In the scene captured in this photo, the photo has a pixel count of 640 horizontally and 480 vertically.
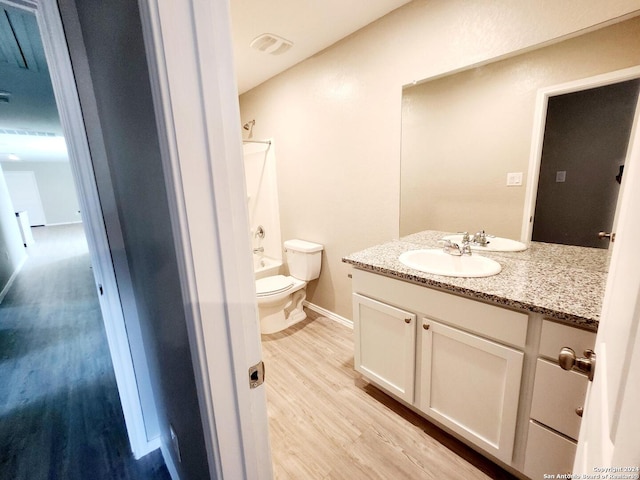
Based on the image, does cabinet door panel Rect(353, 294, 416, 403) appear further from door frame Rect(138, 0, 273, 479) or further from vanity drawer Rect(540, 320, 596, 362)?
door frame Rect(138, 0, 273, 479)

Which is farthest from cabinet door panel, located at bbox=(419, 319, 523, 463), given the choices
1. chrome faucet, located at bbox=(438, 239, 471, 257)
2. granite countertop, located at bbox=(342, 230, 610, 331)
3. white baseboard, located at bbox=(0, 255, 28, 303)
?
white baseboard, located at bbox=(0, 255, 28, 303)

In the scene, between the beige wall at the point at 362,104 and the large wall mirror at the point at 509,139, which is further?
the beige wall at the point at 362,104

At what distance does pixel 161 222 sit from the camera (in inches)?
24.5

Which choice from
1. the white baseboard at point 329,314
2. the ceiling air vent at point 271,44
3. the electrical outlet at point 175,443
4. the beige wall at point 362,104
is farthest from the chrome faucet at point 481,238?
the ceiling air vent at point 271,44

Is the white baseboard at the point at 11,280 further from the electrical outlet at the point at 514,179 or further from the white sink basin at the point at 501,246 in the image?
the electrical outlet at the point at 514,179

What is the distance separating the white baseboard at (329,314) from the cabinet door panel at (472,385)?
1.13 metres

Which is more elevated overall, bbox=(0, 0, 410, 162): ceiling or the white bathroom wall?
bbox=(0, 0, 410, 162): ceiling

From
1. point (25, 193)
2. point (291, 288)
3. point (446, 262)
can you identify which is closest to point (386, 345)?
point (446, 262)

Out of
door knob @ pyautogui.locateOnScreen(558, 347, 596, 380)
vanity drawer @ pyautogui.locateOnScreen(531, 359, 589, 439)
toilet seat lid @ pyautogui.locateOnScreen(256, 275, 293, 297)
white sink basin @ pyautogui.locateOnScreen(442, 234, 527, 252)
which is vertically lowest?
toilet seat lid @ pyautogui.locateOnScreen(256, 275, 293, 297)

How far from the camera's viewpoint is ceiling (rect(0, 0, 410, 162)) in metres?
1.61

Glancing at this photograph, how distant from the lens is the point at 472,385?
4.03 feet

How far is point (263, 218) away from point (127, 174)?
2.34m

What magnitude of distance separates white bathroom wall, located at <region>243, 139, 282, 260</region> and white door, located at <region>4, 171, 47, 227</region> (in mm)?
10268

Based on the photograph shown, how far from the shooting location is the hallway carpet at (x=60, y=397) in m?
1.34
